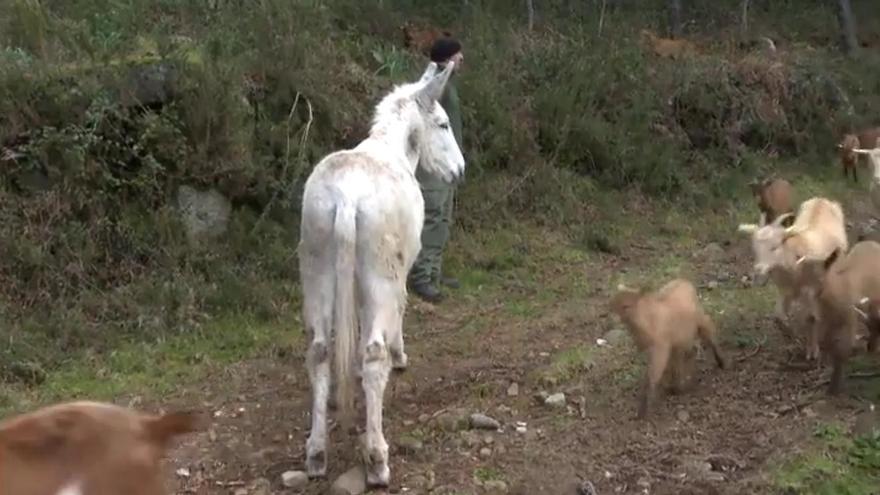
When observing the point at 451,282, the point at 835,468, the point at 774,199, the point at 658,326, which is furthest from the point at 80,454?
the point at 774,199

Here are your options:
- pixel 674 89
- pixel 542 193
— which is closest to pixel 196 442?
pixel 542 193

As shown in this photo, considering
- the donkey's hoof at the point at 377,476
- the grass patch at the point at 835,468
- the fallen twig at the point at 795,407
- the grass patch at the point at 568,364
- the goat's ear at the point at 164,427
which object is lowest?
the grass patch at the point at 568,364

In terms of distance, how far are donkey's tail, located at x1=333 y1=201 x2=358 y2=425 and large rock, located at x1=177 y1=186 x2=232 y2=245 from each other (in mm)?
3483

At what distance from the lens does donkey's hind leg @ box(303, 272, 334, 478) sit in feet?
18.5

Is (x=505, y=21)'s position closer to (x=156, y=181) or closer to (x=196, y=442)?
(x=156, y=181)

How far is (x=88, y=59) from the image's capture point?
369 inches

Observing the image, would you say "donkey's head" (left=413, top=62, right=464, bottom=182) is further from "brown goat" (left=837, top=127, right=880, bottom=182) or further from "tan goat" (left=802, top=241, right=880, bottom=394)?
"brown goat" (left=837, top=127, right=880, bottom=182)

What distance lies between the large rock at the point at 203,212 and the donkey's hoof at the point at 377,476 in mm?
3779

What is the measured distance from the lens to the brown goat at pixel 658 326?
620 cm

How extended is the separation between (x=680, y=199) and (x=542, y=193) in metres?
1.80

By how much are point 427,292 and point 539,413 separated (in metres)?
2.65

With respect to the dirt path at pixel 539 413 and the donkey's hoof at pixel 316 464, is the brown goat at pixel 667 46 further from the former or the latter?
the donkey's hoof at pixel 316 464

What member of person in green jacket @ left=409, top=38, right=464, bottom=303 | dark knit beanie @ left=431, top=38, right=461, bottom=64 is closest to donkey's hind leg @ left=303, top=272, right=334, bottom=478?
person in green jacket @ left=409, top=38, right=464, bottom=303

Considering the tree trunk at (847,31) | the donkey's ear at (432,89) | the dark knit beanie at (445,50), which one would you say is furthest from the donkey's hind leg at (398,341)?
the tree trunk at (847,31)
